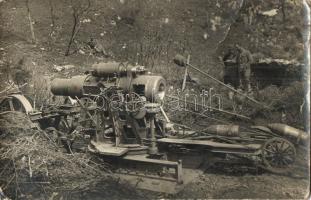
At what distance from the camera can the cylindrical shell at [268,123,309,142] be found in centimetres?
439

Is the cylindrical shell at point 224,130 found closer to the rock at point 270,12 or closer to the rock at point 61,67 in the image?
the rock at point 270,12

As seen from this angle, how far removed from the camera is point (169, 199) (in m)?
4.69

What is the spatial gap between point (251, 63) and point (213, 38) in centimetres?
56

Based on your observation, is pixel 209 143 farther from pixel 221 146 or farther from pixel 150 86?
pixel 150 86

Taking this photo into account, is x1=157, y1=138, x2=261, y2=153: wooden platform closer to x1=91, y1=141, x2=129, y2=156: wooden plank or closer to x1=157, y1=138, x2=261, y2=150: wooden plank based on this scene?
A: x1=157, y1=138, x2=261, y2=150: wooden plank

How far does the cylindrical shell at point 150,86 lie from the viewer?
562cm

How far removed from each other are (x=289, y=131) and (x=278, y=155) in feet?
Answer: 1.07

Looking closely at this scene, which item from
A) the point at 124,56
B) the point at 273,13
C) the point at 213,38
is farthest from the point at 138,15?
the point at 273,13

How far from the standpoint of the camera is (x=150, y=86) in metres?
5.62

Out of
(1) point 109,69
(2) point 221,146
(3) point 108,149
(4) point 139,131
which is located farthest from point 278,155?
(1) point 109,69

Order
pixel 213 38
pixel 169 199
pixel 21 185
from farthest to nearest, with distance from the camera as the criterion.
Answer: pixel 213 38
pixel 21 185
pixel 169 199

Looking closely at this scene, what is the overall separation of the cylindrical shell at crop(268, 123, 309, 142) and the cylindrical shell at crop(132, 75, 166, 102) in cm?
145

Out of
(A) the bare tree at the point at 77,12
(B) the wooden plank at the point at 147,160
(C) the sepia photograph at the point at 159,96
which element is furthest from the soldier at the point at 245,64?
(A) the bare tree at the point at 77,12

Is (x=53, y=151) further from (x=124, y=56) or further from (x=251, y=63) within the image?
(x=251, y=63)
